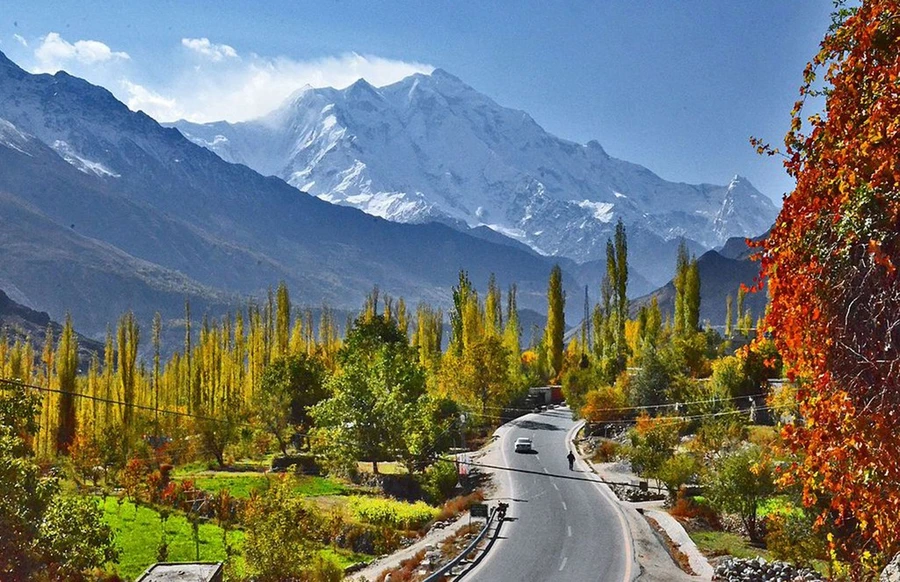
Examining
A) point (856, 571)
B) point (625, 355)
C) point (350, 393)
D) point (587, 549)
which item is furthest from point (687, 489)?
point (625, 355)

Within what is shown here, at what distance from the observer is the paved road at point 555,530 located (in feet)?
75.1

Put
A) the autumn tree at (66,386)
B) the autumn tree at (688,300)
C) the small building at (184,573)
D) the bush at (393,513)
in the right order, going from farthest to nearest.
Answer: the autumn tree at (688,300)
the autumn tree at (66,386)
the bush at (393,513)
the small building at (184,573)

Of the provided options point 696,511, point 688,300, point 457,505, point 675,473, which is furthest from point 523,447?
point 688,300

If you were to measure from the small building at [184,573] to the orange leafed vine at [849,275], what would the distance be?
1728 centimetres

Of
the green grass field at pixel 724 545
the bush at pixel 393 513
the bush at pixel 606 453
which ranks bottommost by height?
the green grass field at pixel 724 545

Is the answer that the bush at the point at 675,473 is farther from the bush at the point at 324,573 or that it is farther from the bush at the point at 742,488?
the bush at the point at 324,573

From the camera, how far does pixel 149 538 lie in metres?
31.5

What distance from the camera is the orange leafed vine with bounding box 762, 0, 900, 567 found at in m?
4.87

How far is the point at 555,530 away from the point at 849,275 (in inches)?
987

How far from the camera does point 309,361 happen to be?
55094 mm

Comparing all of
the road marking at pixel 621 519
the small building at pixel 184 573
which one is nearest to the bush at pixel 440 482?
the road marking at pixel 621 519

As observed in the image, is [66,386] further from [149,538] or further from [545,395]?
[545,395]

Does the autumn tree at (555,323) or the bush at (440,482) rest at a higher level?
the autumn tree at (555,323)

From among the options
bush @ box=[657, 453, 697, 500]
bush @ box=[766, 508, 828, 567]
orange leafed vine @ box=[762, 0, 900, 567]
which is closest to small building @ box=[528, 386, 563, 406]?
bush @ box=[657, 453, 697, 500]
